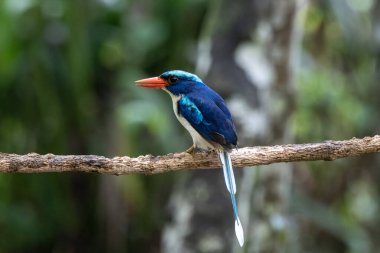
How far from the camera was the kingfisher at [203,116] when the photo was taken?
3.95 meters

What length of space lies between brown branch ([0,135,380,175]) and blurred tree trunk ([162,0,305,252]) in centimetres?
252

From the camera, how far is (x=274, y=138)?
6.32 metres

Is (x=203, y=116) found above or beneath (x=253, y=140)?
beneath

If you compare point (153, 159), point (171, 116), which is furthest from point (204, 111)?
point (171, 116)

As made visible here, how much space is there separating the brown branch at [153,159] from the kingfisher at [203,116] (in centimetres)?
27

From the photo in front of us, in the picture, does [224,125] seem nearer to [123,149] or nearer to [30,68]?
[123,149]

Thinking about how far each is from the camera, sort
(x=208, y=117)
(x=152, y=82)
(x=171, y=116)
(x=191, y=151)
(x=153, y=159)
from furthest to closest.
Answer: (x=171, y=116) < (x=152, y=82) < (x=208, y=117) < (x=191, y=151) < (x=153, y=159)

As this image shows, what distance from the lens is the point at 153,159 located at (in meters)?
3.60

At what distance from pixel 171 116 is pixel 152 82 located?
3.17 meters

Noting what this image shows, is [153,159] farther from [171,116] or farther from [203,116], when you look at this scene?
[171,116]

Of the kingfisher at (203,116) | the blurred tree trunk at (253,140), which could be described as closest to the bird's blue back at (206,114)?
the kingfisher at (203,116)

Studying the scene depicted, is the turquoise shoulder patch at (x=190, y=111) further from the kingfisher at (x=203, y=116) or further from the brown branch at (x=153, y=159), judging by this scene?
the brown branch at (x=153, y=159)

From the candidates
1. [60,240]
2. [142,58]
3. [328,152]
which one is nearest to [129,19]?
[142,58]

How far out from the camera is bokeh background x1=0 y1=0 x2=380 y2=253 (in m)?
6.25
